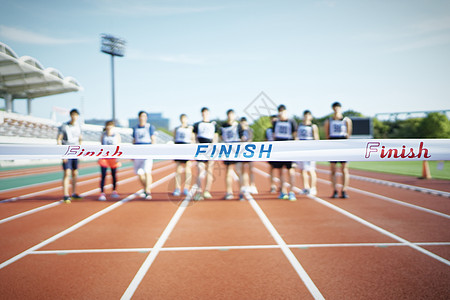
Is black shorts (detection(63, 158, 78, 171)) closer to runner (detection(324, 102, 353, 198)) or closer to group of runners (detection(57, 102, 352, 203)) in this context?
group of runners (detection(57, 102, 352, 203))

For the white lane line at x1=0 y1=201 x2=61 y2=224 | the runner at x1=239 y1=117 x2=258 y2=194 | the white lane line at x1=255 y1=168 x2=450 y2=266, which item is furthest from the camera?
the runner at x1=239 y1=117 x2=258 y2=194

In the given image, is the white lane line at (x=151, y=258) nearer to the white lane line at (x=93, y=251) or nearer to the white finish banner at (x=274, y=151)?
the white lane line at (x=93, y=251)

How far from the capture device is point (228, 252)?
11.3ft

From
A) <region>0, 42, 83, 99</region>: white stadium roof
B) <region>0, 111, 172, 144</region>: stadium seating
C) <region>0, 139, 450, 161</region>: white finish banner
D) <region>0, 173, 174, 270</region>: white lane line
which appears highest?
<region>0, 42, 83, 99</region>: white stadium roof

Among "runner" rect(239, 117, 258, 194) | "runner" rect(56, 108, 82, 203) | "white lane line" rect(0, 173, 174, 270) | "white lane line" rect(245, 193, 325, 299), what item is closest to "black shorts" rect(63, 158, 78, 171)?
"runner" rect(56, 108, 82, 203)

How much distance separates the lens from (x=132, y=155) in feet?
13.8

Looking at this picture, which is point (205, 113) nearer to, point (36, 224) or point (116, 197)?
point (116, 197)

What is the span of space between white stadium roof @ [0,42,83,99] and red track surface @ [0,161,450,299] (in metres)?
22.5

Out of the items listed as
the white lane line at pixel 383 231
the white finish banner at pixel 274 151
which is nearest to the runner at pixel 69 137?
the white finish banner at pixel 274 151

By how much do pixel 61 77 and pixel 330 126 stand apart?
3160 cm

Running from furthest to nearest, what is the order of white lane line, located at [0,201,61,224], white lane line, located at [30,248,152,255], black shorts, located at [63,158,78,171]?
black shorts, located at [63,158,78,171]
white lane line, located at [0,201,61,224]
white lane line, located at [30,248,152,255]

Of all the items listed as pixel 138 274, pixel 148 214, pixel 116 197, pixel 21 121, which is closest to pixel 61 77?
pixel 21 121

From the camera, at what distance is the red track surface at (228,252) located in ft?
8.54

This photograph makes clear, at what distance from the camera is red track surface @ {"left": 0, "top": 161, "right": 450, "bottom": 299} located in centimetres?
260
